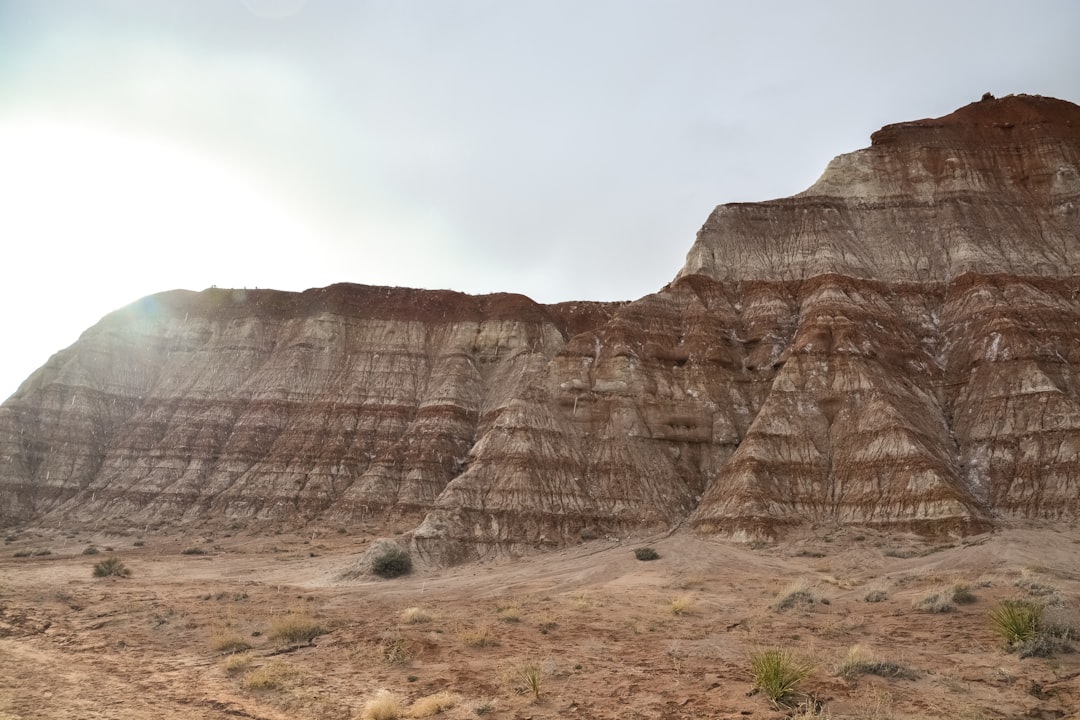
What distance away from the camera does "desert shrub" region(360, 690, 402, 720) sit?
1036cm

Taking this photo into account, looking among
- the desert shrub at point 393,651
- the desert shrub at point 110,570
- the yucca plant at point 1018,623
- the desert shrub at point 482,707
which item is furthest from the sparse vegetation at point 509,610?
the desert shrub at point 110,570

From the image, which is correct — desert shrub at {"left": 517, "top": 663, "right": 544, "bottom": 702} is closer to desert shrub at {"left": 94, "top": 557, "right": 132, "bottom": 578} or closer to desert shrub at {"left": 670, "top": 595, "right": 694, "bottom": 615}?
desert shrub at {"left": 670, "top": 595, "right": 694, "bottom": 615}

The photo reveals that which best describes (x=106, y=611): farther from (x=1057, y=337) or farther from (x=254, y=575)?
(x=1057, y=337)

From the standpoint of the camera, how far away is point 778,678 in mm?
10570

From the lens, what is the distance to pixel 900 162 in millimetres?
58156

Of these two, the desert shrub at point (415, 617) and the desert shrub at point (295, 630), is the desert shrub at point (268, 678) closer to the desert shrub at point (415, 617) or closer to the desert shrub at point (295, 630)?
the desert shrub at point (295, 630)

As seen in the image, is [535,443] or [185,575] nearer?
[185,575]

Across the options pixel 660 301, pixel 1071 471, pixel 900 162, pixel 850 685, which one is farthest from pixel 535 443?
pixel 900 162

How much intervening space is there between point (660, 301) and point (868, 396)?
17.3 meters

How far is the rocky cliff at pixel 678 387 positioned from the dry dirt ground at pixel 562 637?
693cm

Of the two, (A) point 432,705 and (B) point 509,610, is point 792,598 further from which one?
(A) point 432,705

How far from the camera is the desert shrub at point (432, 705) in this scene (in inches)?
417

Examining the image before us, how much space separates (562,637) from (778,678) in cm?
670

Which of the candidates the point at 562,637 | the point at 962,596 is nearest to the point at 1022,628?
the point at 962,596
